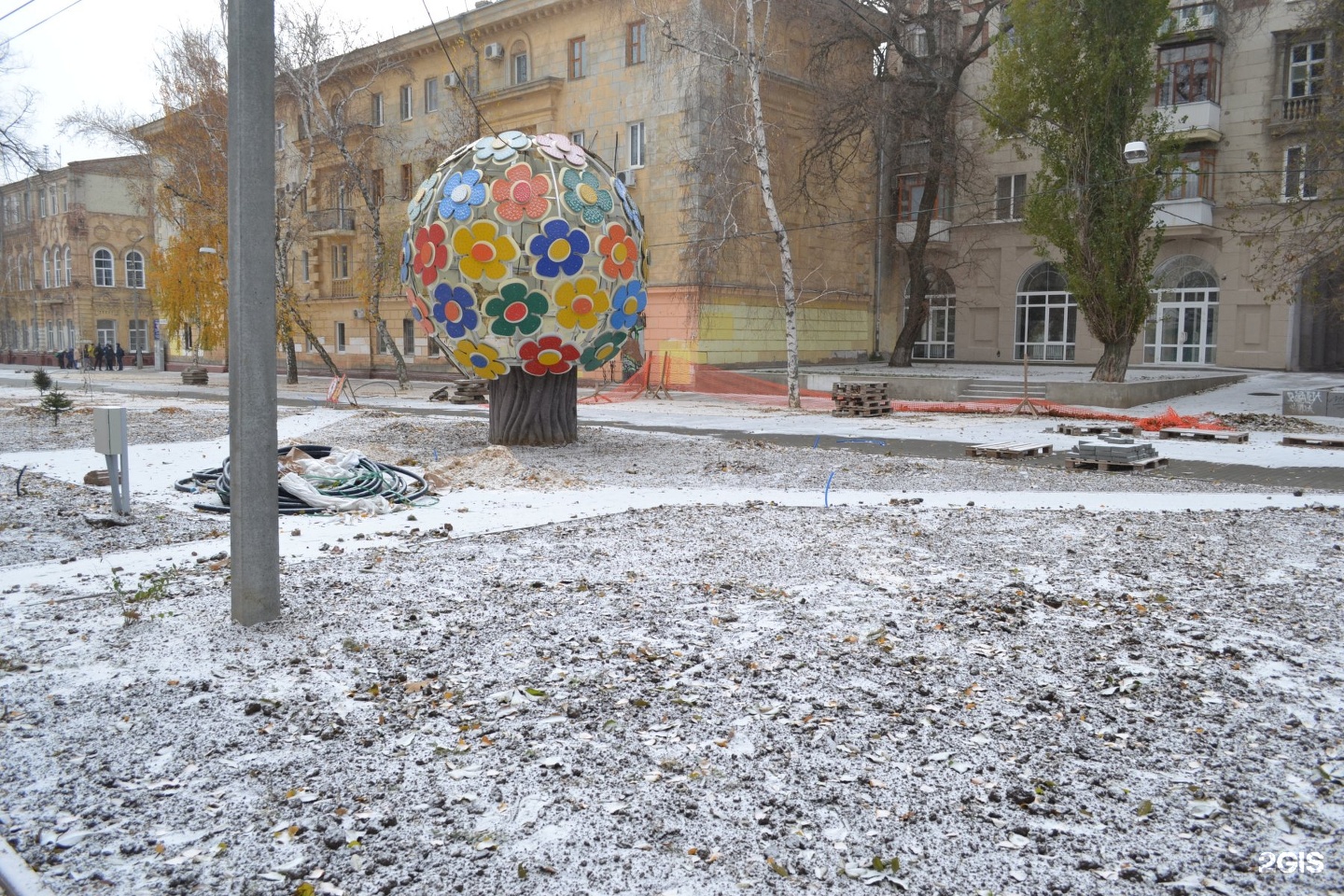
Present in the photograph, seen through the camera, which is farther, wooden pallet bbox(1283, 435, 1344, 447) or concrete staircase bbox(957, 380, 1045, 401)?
concrete staircase bbox(957, 380, 1045, 401)

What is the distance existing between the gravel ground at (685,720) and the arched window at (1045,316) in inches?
1152

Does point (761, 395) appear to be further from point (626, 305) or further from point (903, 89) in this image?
point (626, 305)

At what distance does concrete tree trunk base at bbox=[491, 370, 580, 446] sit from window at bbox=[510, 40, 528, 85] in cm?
2586

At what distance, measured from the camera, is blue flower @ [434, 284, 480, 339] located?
1265cm

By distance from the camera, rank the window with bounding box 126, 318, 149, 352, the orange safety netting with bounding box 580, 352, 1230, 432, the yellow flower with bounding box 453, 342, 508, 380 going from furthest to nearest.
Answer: the window with bounding box 126, 318, 149, 352 < the orange safety netting with bounding box 580, 352, 1230, 432 < the yellow flower with bounding box 453, 342, 508, 380

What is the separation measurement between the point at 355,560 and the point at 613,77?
29432 mm

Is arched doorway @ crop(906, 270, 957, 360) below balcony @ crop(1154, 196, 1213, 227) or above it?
below

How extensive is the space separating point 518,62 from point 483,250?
27543 mm

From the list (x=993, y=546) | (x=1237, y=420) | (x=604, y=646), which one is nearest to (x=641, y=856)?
(x=604, y=646)

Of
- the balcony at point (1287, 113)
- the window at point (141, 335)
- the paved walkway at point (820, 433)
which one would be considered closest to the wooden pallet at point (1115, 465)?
the paved walkway at point (820, 433)

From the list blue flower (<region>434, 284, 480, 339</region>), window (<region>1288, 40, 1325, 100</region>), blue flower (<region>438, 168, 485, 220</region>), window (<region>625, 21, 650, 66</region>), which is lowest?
blue flower (<region>434, 284, 480, 339</region>)

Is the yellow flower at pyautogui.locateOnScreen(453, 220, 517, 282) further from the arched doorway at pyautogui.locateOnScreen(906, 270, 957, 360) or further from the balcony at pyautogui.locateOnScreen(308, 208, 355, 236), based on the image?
the balcony at pyautogui.locateOnScreen(308, 208, 355, 236)

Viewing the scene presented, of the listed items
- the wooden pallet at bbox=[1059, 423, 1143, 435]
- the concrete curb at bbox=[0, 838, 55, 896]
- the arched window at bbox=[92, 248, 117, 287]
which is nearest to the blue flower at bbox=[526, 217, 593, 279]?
the wooden pallet at bbox=[1059, 423, 1143, 435]

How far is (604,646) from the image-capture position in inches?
210
